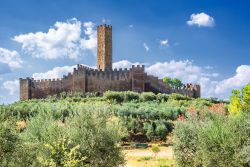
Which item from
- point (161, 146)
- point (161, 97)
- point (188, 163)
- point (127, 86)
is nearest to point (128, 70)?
point (127, 86)

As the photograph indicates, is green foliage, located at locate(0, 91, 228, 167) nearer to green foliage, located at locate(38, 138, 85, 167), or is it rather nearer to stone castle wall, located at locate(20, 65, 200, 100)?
green foliage, located at locate(38, 138, 85, 167)

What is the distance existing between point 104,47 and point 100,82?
7962 mm

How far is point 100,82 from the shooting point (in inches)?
2704

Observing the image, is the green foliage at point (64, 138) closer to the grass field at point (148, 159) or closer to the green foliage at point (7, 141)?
the green foliage at point (7, 141)

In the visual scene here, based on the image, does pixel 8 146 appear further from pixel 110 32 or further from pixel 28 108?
pixel 110 32

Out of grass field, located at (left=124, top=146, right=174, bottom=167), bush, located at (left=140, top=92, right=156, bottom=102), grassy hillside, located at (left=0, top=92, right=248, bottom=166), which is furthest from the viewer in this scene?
bush, located at (left=140, top=92, right=156, bottom=102)

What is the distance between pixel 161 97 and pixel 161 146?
26.8 m

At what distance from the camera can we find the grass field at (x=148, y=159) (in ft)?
99.4

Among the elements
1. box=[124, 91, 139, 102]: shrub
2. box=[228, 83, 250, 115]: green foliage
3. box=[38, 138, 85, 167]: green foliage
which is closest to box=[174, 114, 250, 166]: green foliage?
box=[38, 138, 85, 167]: green foliage

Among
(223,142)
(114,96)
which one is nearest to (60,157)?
(223,142)

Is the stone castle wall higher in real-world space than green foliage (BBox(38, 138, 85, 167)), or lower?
higher

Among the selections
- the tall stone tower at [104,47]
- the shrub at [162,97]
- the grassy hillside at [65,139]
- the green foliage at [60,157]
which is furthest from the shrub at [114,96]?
the green foliage at [60,157]

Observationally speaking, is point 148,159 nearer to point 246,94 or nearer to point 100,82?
point 246,94

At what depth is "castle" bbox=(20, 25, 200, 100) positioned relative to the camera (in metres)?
68.7
